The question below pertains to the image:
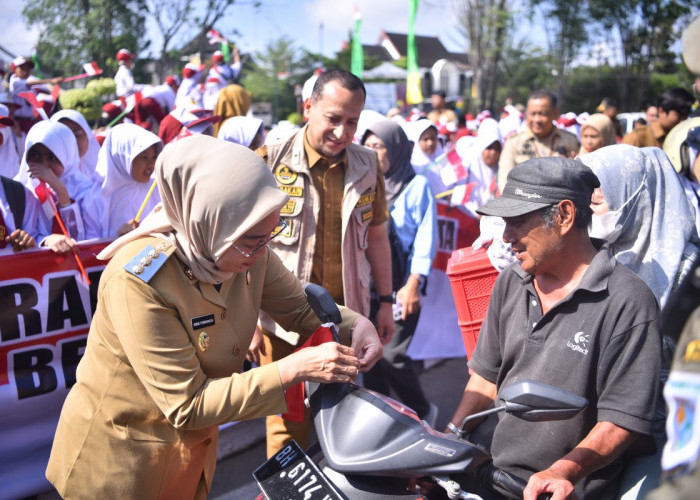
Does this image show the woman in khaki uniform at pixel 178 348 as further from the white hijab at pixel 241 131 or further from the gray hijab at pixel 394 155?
the white hijab at pixel 241 131

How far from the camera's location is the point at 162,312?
6.27ft

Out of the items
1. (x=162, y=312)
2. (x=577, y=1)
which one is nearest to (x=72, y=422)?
(x=162, y=312)

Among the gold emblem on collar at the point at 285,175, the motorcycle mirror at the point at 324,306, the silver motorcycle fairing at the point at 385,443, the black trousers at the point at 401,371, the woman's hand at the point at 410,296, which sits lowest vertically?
the black trousers at the point at 401,371

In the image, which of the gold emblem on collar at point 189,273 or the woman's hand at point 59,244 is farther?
the woman's hand at point 59,244

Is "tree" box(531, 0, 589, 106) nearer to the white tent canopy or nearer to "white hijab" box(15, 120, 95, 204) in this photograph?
the white tent canopy

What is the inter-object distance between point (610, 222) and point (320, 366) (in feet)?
4.83

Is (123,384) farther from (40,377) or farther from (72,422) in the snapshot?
(40,377)

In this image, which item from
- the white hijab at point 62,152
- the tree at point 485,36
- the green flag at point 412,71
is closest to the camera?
the white hijab at point 62,152

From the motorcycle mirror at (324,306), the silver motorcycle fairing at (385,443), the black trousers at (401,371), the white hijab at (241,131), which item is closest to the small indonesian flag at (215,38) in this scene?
the white hijab at (241,131)

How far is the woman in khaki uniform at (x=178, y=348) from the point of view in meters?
1.88

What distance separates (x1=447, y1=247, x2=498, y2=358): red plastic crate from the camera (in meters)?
3.01

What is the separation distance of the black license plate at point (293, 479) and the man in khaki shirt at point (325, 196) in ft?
4.29

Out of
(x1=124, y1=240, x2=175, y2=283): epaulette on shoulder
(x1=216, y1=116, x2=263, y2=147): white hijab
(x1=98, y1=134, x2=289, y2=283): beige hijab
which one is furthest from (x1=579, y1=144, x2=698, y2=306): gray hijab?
(x1=216, y1=116, x2=263, y2=147): white hijab

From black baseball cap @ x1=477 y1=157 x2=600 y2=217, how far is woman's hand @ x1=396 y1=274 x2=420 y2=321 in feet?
6.15
